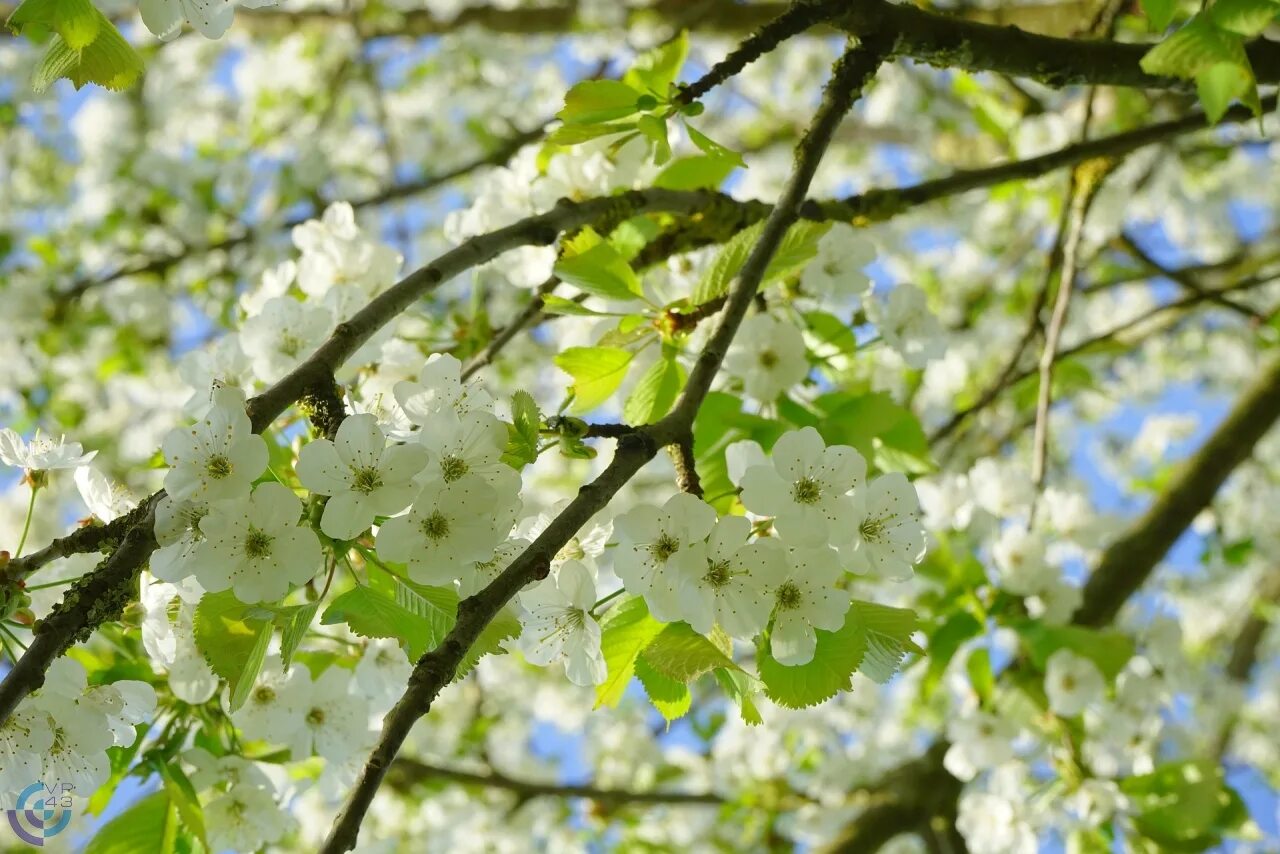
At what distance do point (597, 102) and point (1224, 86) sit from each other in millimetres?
655

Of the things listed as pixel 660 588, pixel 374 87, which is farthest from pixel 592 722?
pixel 660 588

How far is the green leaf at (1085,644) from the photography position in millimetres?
1822

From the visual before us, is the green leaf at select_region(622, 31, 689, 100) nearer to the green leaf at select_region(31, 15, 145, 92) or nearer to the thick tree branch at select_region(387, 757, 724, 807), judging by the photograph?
the green leaf at select_region(31, 15, 145, 92)

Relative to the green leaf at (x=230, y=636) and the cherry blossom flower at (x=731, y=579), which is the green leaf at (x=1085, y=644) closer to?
the cherry blossom flower at (x=731, y=579)

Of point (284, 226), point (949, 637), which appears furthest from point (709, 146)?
point (284, 226)

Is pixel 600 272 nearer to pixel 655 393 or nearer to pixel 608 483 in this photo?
pixel 655 393

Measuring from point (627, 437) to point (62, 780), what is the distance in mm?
680

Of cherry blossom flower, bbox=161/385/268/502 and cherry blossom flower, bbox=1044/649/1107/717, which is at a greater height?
cherry blossom flower, bbox=1044/649/1107/717

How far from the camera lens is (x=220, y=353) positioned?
1.47 meters

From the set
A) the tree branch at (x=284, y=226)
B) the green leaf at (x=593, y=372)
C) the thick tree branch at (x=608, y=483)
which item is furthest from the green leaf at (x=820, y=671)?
the tree branch at (x=284, y=226)

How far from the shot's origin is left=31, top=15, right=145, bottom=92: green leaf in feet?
3.24

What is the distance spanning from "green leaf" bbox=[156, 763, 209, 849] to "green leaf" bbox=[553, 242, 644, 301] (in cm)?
75

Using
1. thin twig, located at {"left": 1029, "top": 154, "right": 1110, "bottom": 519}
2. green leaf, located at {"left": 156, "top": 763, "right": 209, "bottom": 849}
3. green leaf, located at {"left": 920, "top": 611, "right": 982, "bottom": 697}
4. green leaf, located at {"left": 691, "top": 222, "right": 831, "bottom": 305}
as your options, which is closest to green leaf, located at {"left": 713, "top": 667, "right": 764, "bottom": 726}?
green leaf, located at {"left": 691, "top": 222, "right": 831, "bottom": 305}

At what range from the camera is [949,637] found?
1883mm
